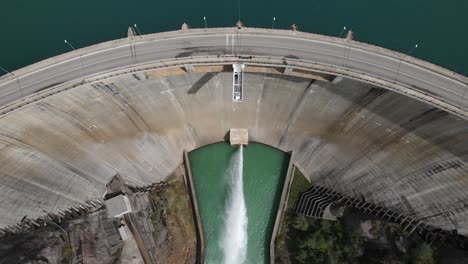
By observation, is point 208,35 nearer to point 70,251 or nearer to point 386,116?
point 386,116

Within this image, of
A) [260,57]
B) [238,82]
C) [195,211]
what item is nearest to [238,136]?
[238,82]

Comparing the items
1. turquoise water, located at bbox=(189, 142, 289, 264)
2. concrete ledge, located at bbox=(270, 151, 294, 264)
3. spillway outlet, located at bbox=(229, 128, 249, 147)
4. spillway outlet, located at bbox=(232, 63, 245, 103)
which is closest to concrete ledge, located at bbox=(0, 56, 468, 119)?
spillway outlet, located at bbox=(232, 63, 245, 103)

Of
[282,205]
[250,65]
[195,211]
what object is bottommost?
[195,211]

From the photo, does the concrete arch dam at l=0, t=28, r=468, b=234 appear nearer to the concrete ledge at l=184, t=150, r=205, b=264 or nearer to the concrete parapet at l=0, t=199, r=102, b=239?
the concrete parapet at l=0, t=199, r=102, b=239

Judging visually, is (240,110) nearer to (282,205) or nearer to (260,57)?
(260,57)

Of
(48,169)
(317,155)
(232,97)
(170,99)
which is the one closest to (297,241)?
(317,155)
